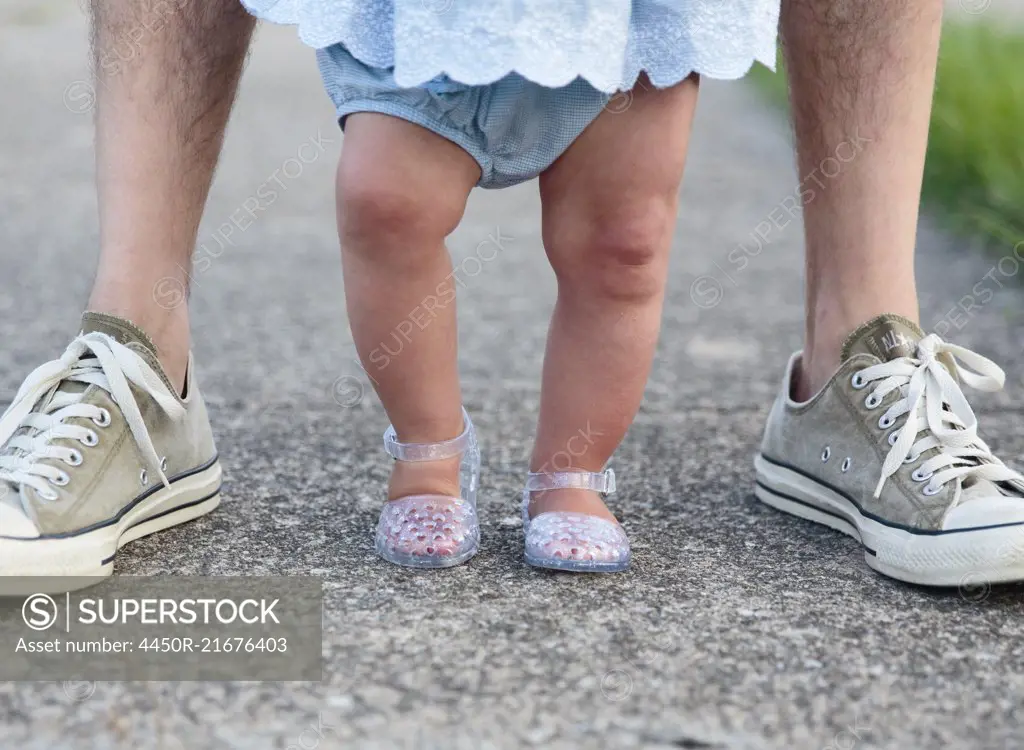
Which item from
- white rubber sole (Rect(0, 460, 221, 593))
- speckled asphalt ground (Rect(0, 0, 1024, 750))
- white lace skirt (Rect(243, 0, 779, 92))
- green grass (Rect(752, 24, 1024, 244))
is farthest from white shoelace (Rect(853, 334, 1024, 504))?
green grass (Rect(752, 24, 1024, 244))

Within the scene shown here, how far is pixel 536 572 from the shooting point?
4.84ft

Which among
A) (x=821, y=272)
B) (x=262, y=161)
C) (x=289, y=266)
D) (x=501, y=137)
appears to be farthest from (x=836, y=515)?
(x=262, y=161)

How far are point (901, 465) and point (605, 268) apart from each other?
1.47 ft

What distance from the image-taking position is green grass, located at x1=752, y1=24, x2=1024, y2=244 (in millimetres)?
3176

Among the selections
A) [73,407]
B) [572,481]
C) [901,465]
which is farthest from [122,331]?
[901,465]

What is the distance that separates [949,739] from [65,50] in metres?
6.72

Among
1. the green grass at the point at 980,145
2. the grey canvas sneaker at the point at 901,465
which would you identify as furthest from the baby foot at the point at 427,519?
the green grass at the point at 980,145

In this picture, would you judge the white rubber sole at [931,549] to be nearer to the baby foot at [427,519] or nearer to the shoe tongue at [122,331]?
the baby foot at [427,519]

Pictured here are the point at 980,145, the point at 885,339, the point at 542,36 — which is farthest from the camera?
the point at 980,145

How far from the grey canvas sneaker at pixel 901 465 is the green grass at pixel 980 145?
1.49 meters

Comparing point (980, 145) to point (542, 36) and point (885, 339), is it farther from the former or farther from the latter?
point (542, 36)

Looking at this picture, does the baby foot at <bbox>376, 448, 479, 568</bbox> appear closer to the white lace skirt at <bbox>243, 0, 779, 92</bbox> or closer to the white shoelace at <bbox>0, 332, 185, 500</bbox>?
the white shoelace at <bbox>0, 332, 185, 500</bbox>

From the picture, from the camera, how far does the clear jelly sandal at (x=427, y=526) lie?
1.47 m

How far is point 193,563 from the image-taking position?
1.49 m
